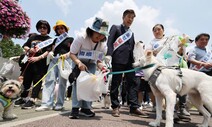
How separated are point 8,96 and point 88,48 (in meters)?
1.72

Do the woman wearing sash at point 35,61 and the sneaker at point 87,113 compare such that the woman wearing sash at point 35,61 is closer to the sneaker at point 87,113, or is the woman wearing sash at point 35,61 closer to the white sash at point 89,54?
the sneaker at point 87,113

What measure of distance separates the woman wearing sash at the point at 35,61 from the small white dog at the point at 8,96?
185 cm

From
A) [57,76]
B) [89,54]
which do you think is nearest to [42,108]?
[57,76]

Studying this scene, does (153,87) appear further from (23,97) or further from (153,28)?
(23,97)

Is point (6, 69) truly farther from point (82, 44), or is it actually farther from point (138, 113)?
point (138, 113)

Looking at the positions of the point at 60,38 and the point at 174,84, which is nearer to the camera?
the point at 174,84

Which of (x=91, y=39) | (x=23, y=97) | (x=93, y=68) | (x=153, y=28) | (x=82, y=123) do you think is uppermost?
(x=153, y=28)

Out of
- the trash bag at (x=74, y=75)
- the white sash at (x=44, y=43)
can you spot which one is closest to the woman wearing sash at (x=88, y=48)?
the trash bag at (x=74, y=75)

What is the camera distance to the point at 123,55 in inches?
225

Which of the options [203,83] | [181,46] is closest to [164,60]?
[181,46]

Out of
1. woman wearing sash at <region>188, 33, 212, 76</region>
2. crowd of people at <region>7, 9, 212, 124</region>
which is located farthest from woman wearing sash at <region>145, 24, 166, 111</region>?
woman wearing sash at <region>188, 33, 212, 76</region>

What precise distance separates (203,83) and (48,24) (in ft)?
13.9

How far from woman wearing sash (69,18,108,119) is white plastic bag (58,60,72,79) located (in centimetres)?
97

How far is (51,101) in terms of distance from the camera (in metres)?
6.09
